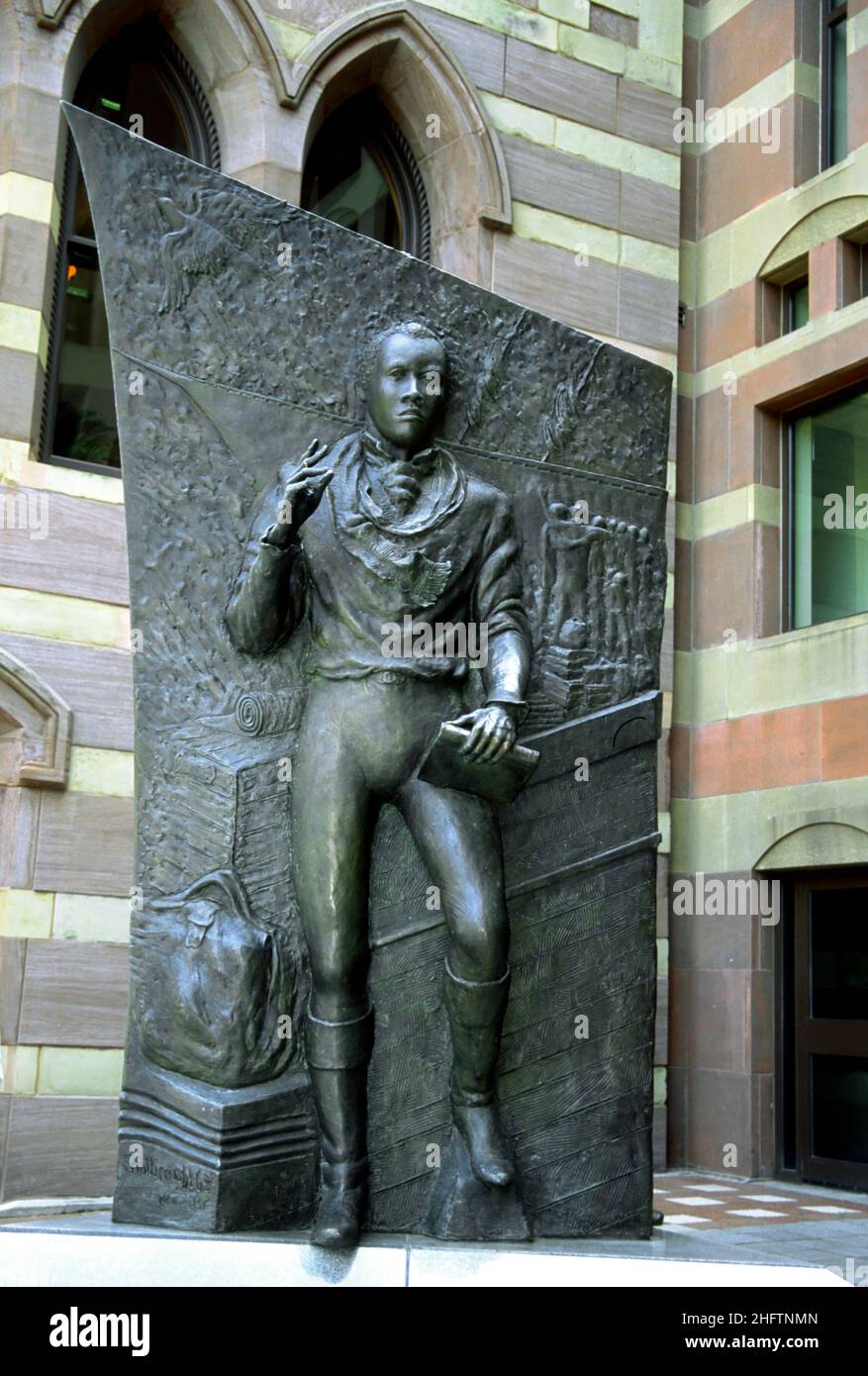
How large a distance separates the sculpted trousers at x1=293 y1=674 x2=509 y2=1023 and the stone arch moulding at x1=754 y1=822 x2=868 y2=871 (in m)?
6.16

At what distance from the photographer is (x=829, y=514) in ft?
40.5

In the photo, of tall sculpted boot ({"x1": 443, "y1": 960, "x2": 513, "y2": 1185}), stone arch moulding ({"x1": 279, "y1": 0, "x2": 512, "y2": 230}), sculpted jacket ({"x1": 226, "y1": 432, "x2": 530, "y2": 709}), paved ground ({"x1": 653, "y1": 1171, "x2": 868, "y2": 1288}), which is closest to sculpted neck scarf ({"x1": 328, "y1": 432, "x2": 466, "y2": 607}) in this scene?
sculpted jacket ({"x1": 226, "y1": 432, "x2": 530, "y2": 709})

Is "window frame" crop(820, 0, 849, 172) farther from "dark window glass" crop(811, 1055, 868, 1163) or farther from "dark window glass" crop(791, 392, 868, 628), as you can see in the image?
"dark window glass" crop(811, 1055, 868, 1163)

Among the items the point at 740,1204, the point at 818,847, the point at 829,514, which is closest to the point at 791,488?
the point at 829,514

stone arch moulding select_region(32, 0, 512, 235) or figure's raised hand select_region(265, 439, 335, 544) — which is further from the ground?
stone arch moulding select_region(32, 0, 512, 235)

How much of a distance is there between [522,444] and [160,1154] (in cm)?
308

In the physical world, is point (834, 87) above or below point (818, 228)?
above

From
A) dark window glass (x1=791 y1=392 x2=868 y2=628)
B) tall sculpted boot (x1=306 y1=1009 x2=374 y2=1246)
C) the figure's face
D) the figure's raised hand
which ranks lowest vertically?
tall sculpted boot (x1=306 y1=1009 x2=374 y2=1246)

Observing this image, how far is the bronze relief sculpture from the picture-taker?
5152 millimetres

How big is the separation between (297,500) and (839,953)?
7764 mm

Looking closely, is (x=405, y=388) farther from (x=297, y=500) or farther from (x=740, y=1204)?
(x=740, y=1204)

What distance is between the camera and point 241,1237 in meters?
4.92
